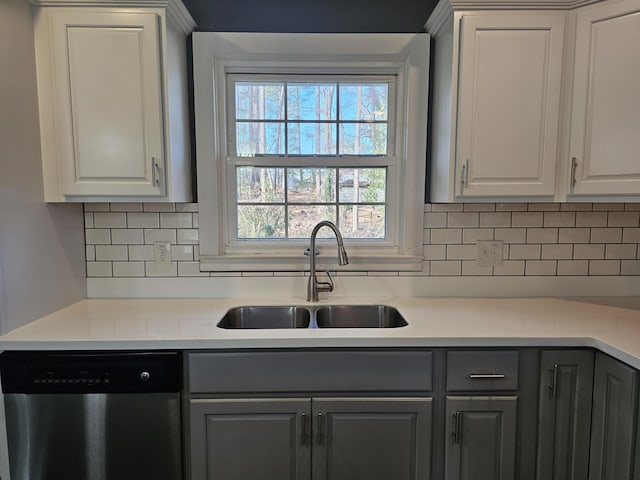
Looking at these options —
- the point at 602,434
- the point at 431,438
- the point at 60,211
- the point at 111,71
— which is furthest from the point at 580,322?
the point at 60,211

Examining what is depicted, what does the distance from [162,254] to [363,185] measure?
1096 millimetres

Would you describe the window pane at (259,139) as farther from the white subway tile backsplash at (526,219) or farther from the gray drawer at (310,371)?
the white subway tile backsplash at (526,219)

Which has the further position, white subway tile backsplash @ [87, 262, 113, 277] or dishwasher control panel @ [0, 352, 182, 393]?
white subway tile backsplash @ [87, 262, 113, 277]

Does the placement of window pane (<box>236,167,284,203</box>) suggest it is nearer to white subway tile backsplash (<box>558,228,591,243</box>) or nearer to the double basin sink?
the double basin sink

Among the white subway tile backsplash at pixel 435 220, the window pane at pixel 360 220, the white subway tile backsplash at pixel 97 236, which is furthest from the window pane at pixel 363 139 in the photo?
the white subway tile backsplash at pixel 97 236

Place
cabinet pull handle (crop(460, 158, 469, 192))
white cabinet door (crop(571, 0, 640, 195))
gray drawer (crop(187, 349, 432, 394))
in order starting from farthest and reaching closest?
cabinet pull handle (crop(460, 158, 469, 192)) → white cabinet door (crop(571, 0, 640, 195)) → gray drawer (crop(187, 349, 432, 394))

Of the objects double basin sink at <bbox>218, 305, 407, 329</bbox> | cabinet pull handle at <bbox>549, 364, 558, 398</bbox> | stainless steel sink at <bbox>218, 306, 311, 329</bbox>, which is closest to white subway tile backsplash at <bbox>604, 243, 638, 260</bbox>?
cabinet pull handle at <bbox>549, 364, 558, 398</bbox>

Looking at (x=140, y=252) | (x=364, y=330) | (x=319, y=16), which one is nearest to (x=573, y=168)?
(x=364, y=330)

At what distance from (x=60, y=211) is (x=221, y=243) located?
2.37ft

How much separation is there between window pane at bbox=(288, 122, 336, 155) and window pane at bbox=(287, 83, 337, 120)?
0.05 m

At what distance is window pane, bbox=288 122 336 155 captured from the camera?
1.97m

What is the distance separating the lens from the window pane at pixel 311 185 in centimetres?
199

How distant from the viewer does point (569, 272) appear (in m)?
1.97

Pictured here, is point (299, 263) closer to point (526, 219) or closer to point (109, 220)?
point (109, 220)
